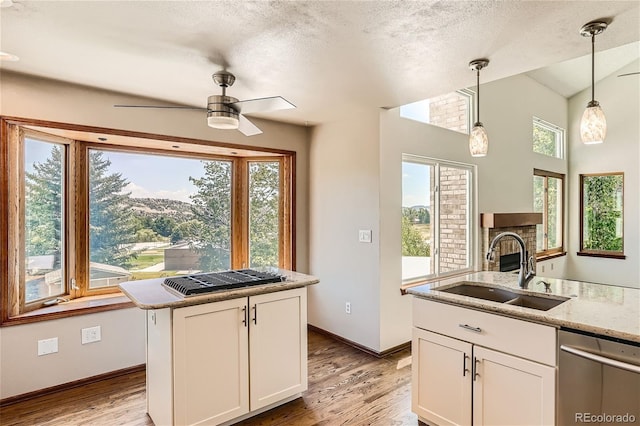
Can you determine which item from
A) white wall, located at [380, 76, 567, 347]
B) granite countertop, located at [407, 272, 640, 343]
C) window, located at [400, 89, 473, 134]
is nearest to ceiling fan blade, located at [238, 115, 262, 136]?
white wall, located at [380, 76, 567, 347]

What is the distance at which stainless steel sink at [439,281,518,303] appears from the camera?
7.37 ft

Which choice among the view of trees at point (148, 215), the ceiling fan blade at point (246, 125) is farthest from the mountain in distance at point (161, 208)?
the ceiling fan blade at point (246, 125)

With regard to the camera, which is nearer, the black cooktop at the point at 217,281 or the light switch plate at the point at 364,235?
the black cooktop at the point at 217,281

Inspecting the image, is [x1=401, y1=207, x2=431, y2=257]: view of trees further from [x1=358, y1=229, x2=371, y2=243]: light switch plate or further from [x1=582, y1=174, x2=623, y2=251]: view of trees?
[x1=582, y1=174, x2=623, y2=251]: view of trees

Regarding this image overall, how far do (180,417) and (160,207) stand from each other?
2117 millimetres

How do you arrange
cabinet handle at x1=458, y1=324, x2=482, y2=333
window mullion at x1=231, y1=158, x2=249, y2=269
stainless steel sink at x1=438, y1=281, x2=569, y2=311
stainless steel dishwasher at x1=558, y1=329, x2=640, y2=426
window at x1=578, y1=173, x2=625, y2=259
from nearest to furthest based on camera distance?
stainless steel dishwasher at x1=558, y1=329, x2=640, y2=426 → cabinet handle at x1=458, y1=324, x2=482, y2=333 → stainless steel sink at x1=438, y1=281, x2=569, y2=311 → window mullion at x1=231, y1=158, x2=249, y2=269 → window at x1=578, y1=173, x2=625, y2=259

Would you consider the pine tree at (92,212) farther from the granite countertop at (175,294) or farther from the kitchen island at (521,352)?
the kitchen island at (521,352)

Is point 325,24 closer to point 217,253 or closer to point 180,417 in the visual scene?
point 180,417

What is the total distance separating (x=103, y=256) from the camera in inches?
126

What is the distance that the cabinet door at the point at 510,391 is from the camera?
1661mm

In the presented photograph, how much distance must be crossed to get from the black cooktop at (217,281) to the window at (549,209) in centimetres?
515

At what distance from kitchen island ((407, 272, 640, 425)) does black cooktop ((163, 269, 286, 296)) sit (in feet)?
3.31

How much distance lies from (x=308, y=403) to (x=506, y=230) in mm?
3631

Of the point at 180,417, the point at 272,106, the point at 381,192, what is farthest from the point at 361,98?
the point at 180,417
